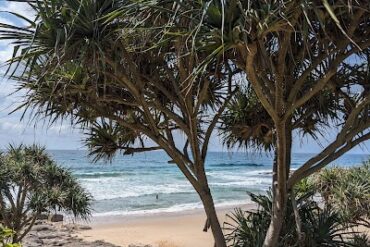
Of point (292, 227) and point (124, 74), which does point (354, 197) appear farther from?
point (124, 74)

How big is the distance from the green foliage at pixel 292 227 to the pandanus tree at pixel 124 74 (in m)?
0.57

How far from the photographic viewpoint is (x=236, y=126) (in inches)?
279

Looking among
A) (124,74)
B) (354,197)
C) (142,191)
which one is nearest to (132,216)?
(142,191)

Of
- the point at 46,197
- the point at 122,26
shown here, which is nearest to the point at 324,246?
the point at 122,26

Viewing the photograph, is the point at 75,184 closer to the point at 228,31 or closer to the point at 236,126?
the point at 236,126

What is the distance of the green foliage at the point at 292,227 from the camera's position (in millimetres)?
5625

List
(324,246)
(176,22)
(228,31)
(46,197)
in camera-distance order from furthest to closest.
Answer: (46,197), (324,246), (176,22), (228,31)

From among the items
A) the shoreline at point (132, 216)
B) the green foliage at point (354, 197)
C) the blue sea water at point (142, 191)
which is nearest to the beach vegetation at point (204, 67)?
the blue sea water at point (142, 191)

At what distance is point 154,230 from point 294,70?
40.1ft

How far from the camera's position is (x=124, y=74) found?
5016mm

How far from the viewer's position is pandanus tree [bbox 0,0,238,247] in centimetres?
428

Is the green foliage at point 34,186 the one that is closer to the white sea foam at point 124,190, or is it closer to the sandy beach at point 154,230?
the sandy beach at point 154,230

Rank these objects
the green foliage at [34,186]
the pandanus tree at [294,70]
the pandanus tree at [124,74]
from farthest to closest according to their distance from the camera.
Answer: the green foliage at [34,186]
the pandanus tree at [124,74]
the pandanus tree at [294,70]

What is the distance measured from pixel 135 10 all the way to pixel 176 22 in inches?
14.9
